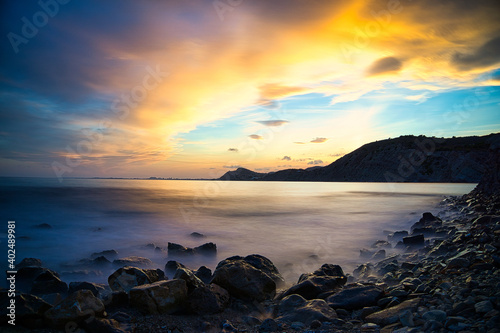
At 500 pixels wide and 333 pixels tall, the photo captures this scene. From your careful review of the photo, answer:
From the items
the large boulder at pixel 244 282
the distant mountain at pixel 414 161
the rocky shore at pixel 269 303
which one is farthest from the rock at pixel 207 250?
the distant mountain at pixel 414 161

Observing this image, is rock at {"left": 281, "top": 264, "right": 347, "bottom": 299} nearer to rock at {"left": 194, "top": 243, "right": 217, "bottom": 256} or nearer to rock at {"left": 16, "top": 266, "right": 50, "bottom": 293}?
rock at {"left": 194, "top": 243, "right": 217, "bottom": 256}

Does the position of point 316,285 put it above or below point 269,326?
above

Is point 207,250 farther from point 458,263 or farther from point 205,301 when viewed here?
point 458,263

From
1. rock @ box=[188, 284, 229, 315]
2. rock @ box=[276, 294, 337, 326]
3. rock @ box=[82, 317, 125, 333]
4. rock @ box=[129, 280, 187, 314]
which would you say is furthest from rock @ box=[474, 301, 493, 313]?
Result: rock @ box=[82, 317, 125, 333]

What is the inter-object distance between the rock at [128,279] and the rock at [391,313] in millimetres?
4643

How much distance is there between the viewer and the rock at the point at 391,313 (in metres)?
4.20

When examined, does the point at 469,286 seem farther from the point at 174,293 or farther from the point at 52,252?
the point at 52,252

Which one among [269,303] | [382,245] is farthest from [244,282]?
[382,245]

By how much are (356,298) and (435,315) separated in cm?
147

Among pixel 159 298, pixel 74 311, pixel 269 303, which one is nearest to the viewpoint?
pixel 74 311

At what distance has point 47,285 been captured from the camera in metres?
6.73

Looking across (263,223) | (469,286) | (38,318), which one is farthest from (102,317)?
(263,223)

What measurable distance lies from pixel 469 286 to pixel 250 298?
4.05 m

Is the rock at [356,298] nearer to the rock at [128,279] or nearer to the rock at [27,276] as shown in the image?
the rock at [128,279]
